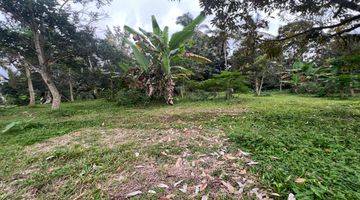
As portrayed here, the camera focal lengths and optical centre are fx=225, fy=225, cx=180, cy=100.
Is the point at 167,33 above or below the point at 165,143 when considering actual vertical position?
above

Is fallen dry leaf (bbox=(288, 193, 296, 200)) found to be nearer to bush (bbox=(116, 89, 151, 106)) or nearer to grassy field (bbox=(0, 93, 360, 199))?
grassy field (bbox=(0, 93, 360, 199))

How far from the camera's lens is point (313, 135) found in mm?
3383

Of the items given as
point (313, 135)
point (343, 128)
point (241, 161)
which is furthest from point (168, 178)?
point (343, 128)

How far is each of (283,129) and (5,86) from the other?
21.3m

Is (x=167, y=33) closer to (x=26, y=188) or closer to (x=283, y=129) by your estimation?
(x=283, y=129)

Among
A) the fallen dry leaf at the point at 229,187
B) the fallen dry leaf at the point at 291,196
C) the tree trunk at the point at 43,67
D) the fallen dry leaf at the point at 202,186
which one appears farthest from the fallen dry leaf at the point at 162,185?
the tree trunk at the point at 43,67

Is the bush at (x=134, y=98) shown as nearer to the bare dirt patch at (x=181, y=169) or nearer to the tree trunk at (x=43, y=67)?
the tree trunk at (x=43, y=67)

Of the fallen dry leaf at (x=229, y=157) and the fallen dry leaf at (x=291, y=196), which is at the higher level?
the fallen dry leaf at (x=229, y=157)

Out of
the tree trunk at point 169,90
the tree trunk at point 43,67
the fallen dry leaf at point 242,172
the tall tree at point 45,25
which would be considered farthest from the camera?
the tree trunk at point 43,67

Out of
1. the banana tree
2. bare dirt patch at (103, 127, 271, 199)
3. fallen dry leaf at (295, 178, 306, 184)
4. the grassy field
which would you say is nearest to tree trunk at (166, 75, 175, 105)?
the banana tree

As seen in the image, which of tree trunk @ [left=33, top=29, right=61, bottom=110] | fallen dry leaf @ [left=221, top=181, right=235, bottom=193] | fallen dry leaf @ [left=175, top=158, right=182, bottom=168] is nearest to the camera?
fallen dry leaf @ [left=221, top=181, right=235, bottom=193]

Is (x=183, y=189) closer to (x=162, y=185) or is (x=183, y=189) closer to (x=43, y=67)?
(x=162, y=185)

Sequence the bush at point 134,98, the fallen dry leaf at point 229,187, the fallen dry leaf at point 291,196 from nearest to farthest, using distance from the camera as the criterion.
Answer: the fallen dry leaf at point 291,196, the fallen dry leaf at point 229,187, the bush at point 134,98

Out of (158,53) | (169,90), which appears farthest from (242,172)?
(158,53)
